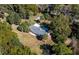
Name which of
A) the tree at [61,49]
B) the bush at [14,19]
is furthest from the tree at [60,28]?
the bush at [14,19]

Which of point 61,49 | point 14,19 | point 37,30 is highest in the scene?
point 14,19

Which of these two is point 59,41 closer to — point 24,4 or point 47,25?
point 47,25

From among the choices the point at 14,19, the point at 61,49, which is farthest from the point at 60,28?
the point at 14,19

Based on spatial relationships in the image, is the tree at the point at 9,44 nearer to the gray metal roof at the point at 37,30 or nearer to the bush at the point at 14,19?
the bush at the point at 14,19

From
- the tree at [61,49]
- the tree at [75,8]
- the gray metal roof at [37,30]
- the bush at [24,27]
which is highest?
the tree at [75,8]

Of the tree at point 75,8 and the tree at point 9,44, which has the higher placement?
the tree at point 75,8

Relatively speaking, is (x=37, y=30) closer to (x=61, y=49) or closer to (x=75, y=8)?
(x=61, y=49)
